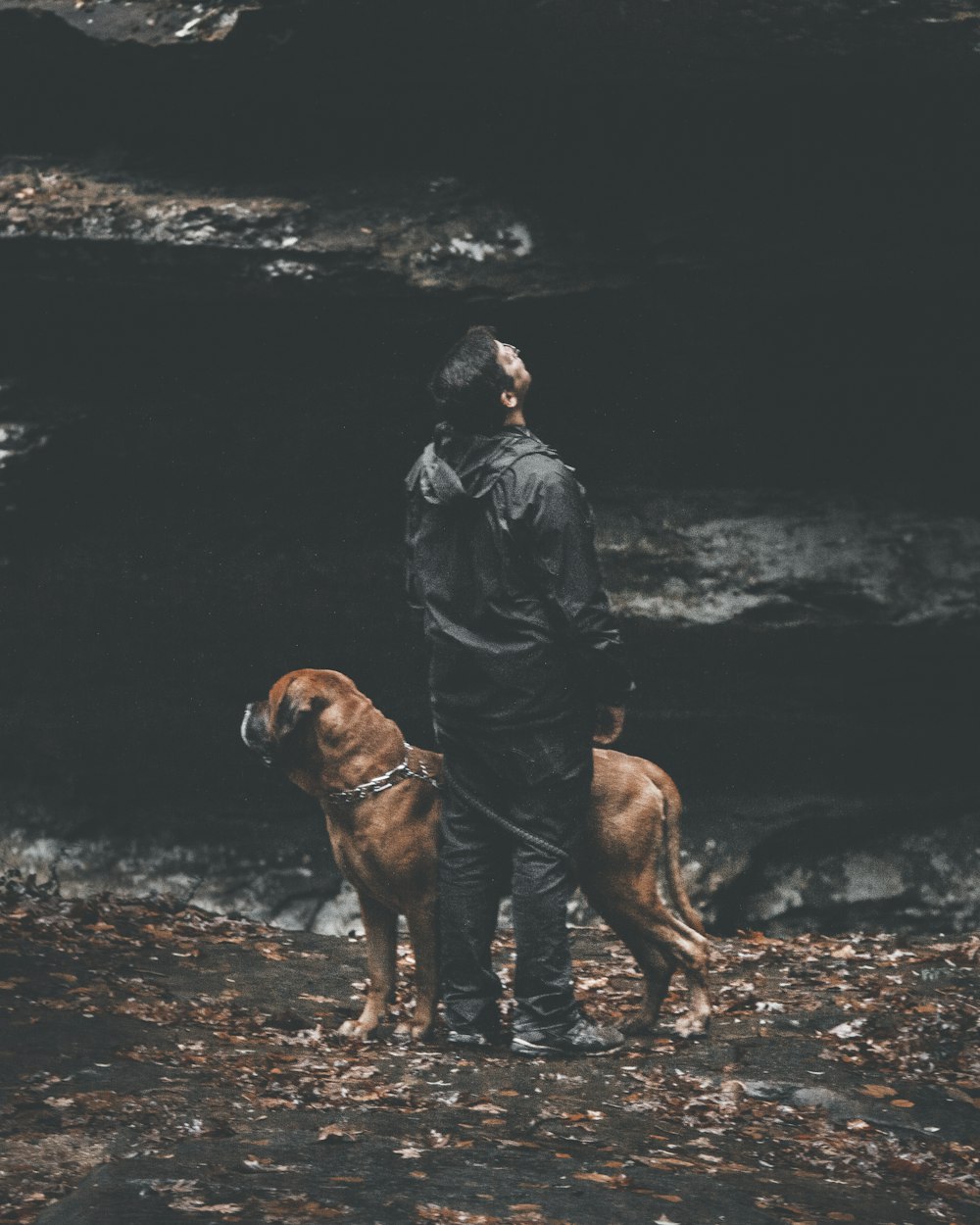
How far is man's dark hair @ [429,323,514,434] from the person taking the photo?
574cm

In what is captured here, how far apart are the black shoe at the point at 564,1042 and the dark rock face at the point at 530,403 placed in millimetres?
3821

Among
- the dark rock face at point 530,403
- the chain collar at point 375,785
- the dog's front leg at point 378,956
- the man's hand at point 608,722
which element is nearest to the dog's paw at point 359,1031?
the dog's front leg at point 378,956

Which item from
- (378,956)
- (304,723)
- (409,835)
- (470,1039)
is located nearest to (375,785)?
(409,835)

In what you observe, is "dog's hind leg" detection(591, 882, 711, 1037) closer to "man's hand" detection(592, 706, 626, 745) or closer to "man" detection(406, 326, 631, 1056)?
"man" detection(406, 326, 631, 1056)

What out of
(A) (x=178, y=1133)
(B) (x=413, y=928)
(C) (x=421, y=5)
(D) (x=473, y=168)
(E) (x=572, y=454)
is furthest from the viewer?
(E) (x=572, y=454)

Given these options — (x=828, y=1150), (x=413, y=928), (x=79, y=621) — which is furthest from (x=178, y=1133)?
(x=79, y=621)

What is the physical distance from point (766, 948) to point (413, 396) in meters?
4.24

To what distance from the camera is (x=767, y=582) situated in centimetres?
916

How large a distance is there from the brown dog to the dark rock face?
3.43 meters

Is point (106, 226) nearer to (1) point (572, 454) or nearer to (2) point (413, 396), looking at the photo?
(2) point (413, 396)

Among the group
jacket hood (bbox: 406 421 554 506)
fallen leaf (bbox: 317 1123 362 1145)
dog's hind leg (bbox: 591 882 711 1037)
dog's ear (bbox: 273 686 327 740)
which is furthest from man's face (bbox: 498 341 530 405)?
fallen leaf (bbox: 317 1123 362 1145)

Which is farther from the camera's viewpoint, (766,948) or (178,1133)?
(766,948)

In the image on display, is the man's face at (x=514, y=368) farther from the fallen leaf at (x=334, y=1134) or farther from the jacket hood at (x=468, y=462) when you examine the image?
the fallen leaf at (x=334, y=1134)

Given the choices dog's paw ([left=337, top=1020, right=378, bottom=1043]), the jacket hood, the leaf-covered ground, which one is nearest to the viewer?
the leaf-covered ground
